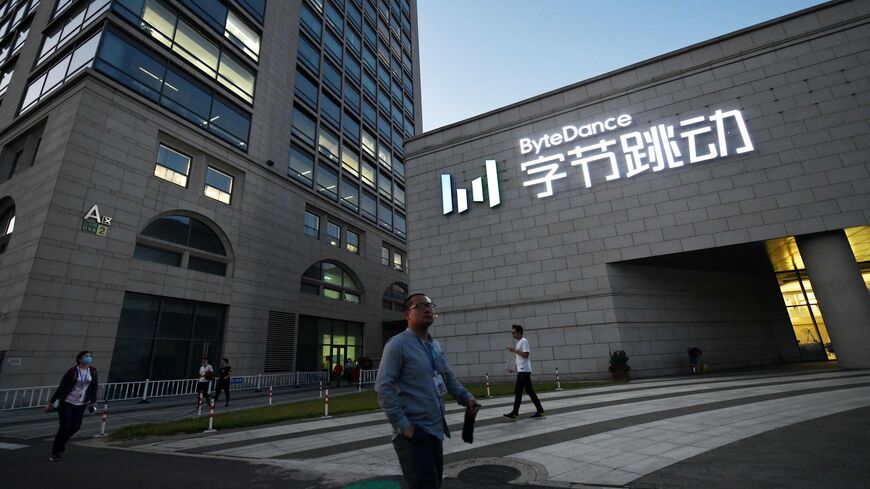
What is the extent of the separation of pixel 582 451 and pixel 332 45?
39.2m

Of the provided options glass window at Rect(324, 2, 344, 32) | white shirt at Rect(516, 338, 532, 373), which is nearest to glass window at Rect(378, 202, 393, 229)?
glass window at Rect(324, 2, 344, 32)

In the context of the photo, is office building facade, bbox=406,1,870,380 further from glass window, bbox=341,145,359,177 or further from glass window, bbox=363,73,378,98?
glass window, bbox=363,73,378,98

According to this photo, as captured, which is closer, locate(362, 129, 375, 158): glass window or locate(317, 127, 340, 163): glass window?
locate(317, 127, 340, 163): glass window

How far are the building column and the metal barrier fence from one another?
748 inches

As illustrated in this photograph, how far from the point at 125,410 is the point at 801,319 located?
32132mm

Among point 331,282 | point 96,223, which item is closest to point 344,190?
point 331,282

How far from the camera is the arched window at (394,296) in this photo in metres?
37.1

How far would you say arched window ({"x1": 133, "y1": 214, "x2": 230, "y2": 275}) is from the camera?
18.9 meters

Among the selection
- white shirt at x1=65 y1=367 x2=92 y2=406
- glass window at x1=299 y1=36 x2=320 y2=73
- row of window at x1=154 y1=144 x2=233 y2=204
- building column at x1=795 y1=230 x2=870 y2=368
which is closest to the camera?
white shirt at x1=65 y1=367 x2=92 y2=406

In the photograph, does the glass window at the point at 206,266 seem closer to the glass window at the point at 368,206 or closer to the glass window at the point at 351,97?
the glass window at the point at 368,206

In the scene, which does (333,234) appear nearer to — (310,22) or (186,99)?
(186,99)

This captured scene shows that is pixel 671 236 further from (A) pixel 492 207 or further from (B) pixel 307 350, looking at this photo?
(B) pixel 307 350

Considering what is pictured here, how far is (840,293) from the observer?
13.7 m

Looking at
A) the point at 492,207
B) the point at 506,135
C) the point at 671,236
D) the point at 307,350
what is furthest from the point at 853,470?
the point at 307,350
